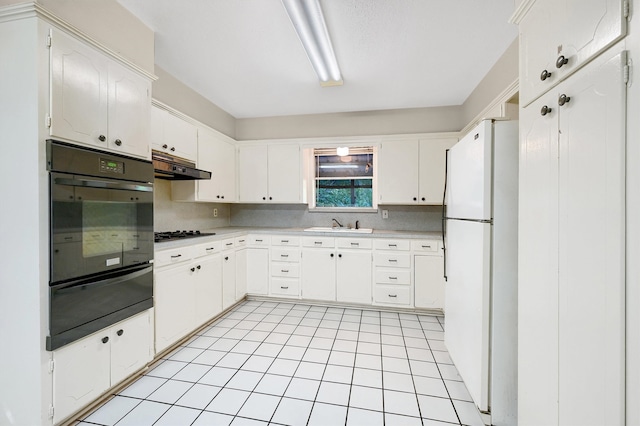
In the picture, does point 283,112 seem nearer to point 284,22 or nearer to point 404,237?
point 284,22

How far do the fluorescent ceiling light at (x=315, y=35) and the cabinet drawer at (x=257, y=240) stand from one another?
2073 millimetres

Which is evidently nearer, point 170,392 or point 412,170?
point 170,392

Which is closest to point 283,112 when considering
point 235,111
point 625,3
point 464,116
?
point 235,111

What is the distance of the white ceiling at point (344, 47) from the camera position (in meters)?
1.92

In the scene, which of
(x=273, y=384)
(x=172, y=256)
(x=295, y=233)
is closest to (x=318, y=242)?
(x=295, y=233)

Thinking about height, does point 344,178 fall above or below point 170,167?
above

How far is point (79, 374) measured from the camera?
5.24ft

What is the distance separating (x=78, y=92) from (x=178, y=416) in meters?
1.97

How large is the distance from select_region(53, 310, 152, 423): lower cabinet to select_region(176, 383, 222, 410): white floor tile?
1.50ft

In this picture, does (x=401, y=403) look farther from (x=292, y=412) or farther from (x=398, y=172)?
(x=398, y=172)

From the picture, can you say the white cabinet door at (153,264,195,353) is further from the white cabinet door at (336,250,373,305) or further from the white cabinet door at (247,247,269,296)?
the white cabinet door at (336,250,373,305)

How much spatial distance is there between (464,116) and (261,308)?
11.6 feet

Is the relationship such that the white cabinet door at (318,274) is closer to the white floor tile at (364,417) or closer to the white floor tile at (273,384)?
the white floor tile at (273,384)

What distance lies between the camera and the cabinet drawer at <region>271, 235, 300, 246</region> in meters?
3.64
